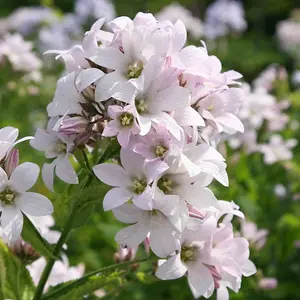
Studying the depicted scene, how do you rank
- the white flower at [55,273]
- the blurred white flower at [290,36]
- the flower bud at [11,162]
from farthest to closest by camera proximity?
the blurred white flower at [290,36] < the white flower at [55,273] < the flower bud at [11,162]

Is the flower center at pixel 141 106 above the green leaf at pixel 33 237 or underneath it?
above

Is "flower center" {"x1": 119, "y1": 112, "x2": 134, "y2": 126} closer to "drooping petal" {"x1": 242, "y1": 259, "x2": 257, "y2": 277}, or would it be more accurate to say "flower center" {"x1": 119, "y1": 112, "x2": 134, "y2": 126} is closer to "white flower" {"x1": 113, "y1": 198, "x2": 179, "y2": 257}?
"white flower" {"x1": 113, "y1": 198, "x2": 179, "y2": 257}

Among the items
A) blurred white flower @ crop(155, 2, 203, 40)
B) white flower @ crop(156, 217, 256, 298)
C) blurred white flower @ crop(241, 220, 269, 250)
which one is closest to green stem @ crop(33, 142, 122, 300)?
white flower @ crop(156, 217, 256, 298)

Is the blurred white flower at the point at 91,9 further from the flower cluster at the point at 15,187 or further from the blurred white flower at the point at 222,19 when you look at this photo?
the flower cluster at the point at 15,187

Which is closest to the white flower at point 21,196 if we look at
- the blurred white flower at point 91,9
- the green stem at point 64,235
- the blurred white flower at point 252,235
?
the green stem at point 64,235

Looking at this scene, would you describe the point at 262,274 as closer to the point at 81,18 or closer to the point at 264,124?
the point at 264,124

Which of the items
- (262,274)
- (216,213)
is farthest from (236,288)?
(262,274)

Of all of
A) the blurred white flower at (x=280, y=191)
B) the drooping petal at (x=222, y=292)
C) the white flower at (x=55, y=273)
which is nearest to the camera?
the drooping petal at (x=222, y=292)

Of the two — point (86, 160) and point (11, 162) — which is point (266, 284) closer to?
point (86, 160)

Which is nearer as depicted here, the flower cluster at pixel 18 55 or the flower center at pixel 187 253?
the flower center at pixel 187 253
